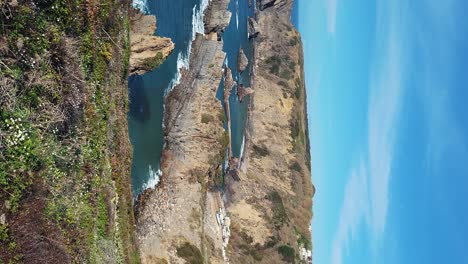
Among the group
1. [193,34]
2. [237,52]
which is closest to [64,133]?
[193,34]

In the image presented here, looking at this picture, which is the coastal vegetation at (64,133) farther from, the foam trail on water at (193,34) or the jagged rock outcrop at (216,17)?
the jagged rock outcrop at (216,17)

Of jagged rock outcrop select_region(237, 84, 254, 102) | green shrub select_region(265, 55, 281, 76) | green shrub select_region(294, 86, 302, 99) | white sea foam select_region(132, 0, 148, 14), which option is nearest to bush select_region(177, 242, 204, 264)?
white sea foam select_region(132, 0, 148, 14)

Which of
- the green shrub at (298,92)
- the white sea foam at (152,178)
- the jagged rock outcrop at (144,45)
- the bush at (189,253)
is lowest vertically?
the bush at (189,253)

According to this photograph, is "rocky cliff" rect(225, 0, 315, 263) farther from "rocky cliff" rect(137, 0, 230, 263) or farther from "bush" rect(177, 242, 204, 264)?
"bush" rect(177, 242, 204, 264)

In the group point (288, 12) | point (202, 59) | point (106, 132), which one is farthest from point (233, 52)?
point (106, 132)

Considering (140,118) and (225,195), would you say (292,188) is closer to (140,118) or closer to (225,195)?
(225,195)

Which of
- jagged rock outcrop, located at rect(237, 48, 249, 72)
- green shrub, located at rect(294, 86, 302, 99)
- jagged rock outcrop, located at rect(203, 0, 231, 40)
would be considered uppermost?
green shrub, located at rect(294, 86, 302, 99)

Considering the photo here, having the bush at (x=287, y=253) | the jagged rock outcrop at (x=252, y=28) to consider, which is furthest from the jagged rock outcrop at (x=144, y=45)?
the jagged rock outcrop at (x=252, y=28)
